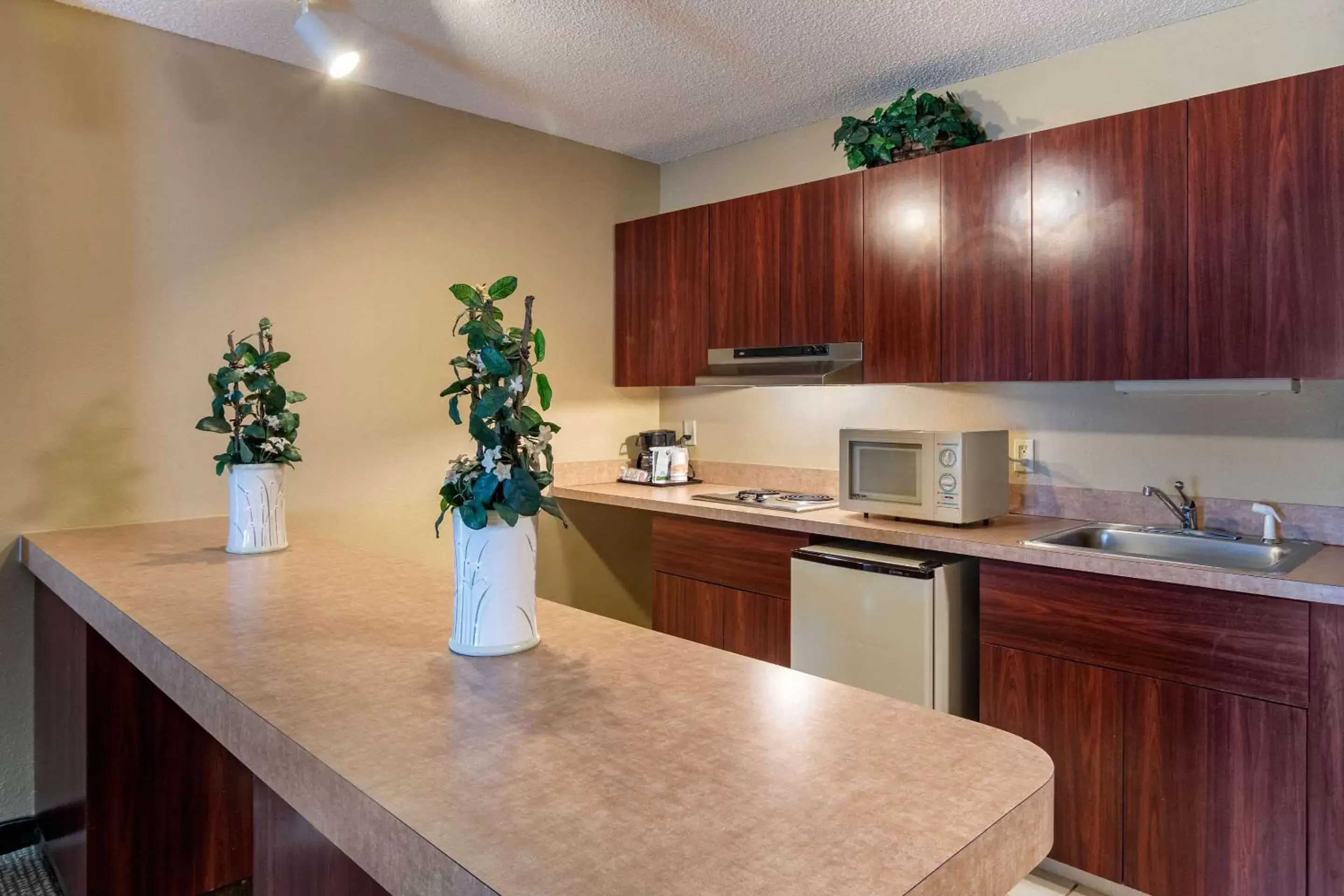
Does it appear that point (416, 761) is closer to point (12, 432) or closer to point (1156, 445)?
point (12, 432)

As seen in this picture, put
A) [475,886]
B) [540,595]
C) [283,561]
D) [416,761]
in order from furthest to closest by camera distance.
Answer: [540,595], [283,561], [416,761], [475,886]

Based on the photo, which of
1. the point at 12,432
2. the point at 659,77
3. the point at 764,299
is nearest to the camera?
the point at 12,432

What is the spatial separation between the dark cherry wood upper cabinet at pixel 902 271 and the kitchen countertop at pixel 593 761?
177 cm

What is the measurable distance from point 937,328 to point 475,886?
248cm

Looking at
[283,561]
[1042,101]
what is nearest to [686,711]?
[283,561]

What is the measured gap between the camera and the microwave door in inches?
105

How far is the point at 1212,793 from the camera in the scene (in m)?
2.02

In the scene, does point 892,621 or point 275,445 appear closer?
point 275,445

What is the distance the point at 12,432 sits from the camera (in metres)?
2.48

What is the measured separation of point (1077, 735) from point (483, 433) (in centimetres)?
184

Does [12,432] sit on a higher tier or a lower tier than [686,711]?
higher

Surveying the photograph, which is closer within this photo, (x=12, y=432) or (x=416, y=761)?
(x=416, y=761)

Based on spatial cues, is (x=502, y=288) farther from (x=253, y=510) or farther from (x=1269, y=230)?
(x=1269, y=230)

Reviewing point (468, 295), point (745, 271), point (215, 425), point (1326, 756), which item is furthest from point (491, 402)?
point (745, 271)
